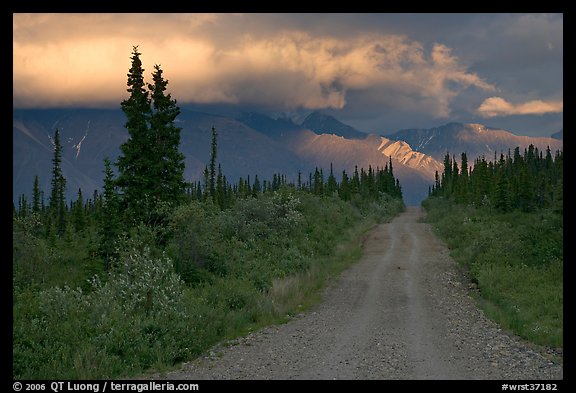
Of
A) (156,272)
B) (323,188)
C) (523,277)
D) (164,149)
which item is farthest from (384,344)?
(323,188)

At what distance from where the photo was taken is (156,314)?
1266 cm

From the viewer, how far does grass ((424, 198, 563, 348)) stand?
14.1 meters

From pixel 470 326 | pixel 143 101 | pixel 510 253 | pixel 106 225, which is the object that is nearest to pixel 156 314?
pixel 470 326

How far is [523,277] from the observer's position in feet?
64.5

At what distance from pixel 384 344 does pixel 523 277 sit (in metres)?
10.6

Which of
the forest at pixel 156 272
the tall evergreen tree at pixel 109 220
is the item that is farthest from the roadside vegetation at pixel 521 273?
the tall evergreen tree at pixel 109 220

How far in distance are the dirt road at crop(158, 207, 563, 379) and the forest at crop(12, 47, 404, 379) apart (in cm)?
112

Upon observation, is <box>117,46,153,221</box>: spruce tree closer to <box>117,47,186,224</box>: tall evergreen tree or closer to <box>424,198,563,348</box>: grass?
<box>117,47,186,224</box>: tall evergreen tree

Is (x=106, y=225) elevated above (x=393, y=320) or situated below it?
above

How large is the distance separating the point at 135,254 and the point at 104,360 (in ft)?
21.6

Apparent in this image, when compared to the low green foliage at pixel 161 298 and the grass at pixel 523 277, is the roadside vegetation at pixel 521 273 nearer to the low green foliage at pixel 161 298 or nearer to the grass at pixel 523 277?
the grass at pixel 523 277

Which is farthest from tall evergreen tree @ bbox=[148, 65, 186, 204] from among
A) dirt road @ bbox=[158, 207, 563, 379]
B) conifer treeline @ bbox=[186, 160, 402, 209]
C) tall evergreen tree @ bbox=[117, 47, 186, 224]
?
conifer treeline @ bbox=[186, 160, 402, 209]

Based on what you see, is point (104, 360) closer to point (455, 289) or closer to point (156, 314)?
point (156, 314)

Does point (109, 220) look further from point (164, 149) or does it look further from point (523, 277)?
point (523, 277)
